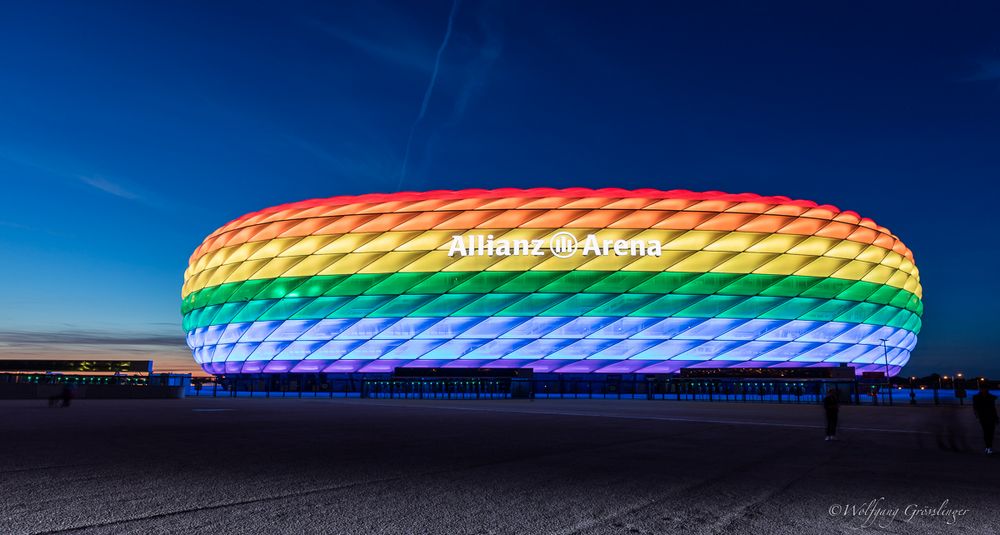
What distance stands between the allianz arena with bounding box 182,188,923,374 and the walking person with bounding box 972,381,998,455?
35.5 m

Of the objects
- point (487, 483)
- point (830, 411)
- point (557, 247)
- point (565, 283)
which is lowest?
point (487, 483)

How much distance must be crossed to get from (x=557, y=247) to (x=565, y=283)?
2470 millimetres

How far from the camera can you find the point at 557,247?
46562 mm

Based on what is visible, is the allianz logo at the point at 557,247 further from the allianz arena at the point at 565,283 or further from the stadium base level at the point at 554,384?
the stadium base level at the point at 554,384

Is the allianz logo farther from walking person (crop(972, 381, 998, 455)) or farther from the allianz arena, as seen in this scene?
walking person (crop(972, 381, 998, 455))

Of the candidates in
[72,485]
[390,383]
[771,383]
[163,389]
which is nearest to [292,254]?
[390,383]

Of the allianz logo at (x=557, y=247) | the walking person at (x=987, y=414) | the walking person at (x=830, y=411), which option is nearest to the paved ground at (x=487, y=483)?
the walking person at (x=830, y=411)

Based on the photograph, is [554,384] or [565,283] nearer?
[565,283]

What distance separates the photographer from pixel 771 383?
141ft

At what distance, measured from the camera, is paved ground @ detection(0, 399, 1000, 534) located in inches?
206

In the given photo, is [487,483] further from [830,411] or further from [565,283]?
[565,283]

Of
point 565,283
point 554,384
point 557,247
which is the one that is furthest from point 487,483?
point 554,384

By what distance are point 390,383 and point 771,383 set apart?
24059mm

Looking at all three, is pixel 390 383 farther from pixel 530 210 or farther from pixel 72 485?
pixel 72 485
